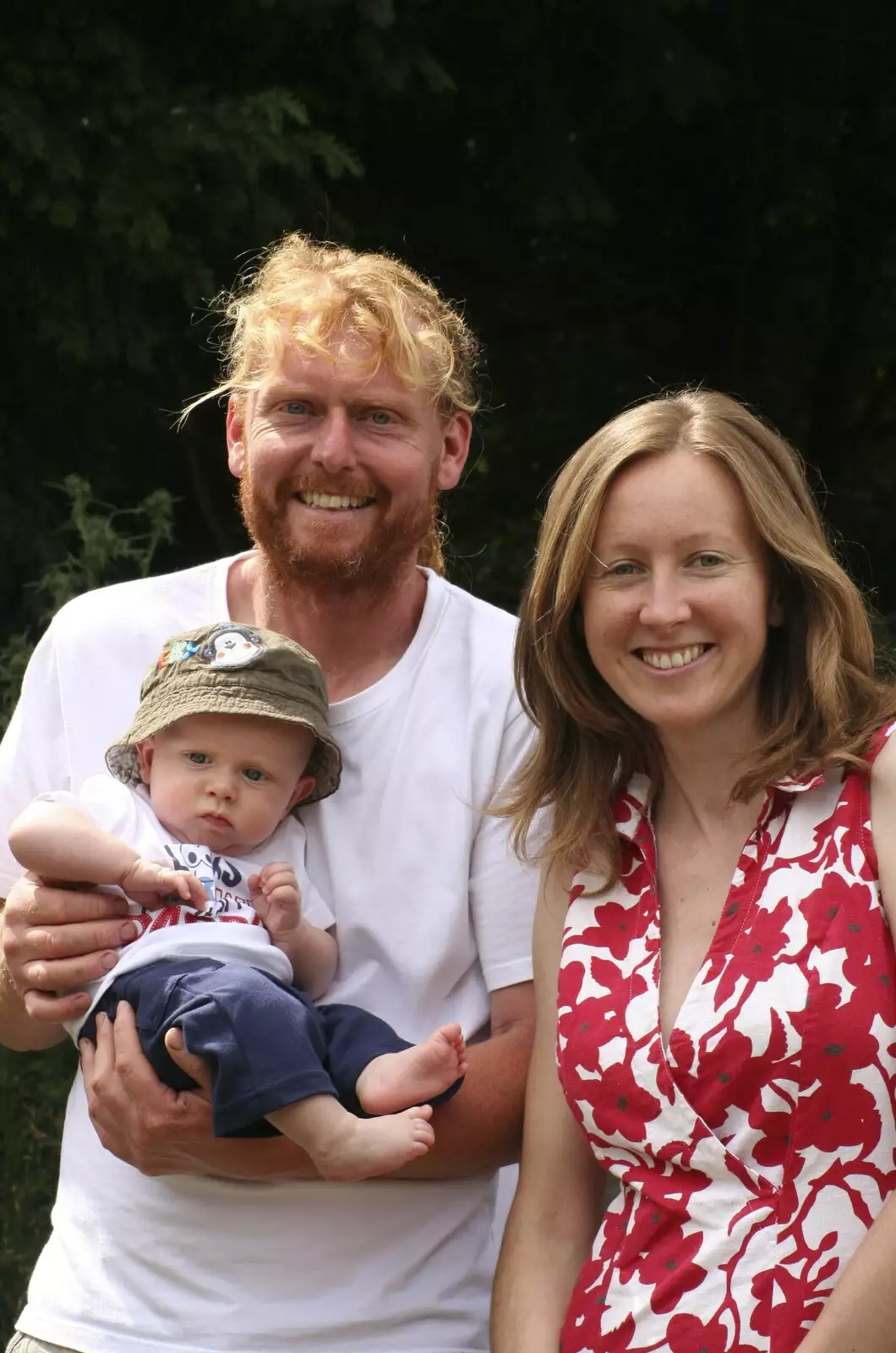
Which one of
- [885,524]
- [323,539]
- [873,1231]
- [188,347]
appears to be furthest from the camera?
[885,524]

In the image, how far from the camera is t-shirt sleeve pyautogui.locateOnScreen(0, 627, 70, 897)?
10.9ft

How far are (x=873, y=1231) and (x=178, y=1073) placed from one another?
109cm

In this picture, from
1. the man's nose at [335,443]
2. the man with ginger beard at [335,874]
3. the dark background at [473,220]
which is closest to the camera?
the man with ginger beard at [335,874]

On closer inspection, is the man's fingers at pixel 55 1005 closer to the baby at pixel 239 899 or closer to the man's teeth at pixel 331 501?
the baby at pixel 239 899

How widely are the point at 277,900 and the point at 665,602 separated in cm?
80

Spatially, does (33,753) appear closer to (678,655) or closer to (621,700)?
(621,700)

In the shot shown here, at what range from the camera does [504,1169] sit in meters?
3.43

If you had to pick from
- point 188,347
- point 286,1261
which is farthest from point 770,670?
→ point 188,347

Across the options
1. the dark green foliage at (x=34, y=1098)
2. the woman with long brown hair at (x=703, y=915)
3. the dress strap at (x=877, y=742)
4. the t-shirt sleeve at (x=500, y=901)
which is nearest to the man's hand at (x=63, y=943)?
the t-shirt sleeve at (x=500, y=901)

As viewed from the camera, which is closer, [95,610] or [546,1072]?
[546,1072]

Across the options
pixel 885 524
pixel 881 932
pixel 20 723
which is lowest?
pixel 881 932

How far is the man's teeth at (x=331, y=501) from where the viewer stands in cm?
332

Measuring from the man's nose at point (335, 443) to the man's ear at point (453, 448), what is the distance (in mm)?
242

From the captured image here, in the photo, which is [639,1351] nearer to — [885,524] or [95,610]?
[95,610]
